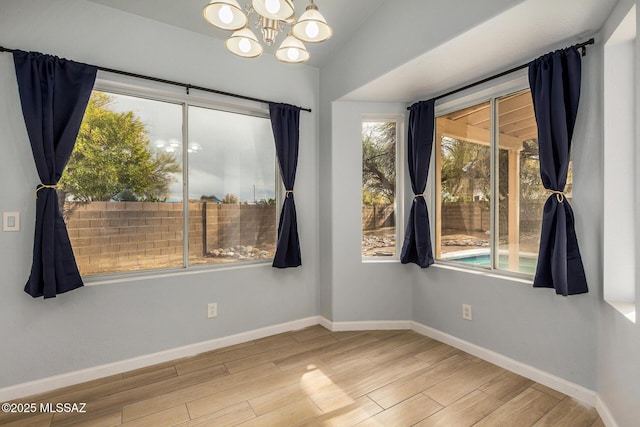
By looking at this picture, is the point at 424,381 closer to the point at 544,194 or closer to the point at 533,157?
the point at 544,194

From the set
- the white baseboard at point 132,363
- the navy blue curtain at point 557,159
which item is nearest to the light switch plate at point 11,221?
the white baseboard at point 132,363

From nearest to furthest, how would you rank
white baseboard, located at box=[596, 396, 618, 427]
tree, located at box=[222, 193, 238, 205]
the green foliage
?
white baseboard, located at box=[596, 396, 618, 427]
the green foliage
tree, located at box=[222, 193, 238, 205]

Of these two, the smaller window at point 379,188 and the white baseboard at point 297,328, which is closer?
the white baseboard at point 297,328

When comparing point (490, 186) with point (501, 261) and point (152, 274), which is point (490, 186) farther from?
point (152, 274)

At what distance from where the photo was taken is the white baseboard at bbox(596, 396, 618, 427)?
5.78ft

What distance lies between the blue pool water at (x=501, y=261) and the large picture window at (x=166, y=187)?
6.20 ft

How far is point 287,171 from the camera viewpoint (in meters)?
3.22

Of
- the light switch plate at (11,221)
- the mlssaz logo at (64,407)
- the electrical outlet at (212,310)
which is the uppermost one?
the light switch plate at (11,221)

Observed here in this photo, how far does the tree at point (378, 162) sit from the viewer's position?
11.1 ft

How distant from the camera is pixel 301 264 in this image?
3.34 metres

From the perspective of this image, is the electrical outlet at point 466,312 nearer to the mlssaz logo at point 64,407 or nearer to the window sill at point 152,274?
the window sill at point 152,274

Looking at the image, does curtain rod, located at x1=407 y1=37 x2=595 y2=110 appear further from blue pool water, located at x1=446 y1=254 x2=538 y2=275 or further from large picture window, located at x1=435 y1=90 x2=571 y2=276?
blue pool water, located at x1=446 y1=254 x2=538 y2=275

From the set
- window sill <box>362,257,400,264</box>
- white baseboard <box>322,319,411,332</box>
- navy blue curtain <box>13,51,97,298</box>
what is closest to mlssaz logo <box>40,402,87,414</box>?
navy blue curtain <box>13,51,97,298</box>

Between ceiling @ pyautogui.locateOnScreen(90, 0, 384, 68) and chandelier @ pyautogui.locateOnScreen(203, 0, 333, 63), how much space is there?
869 mm
